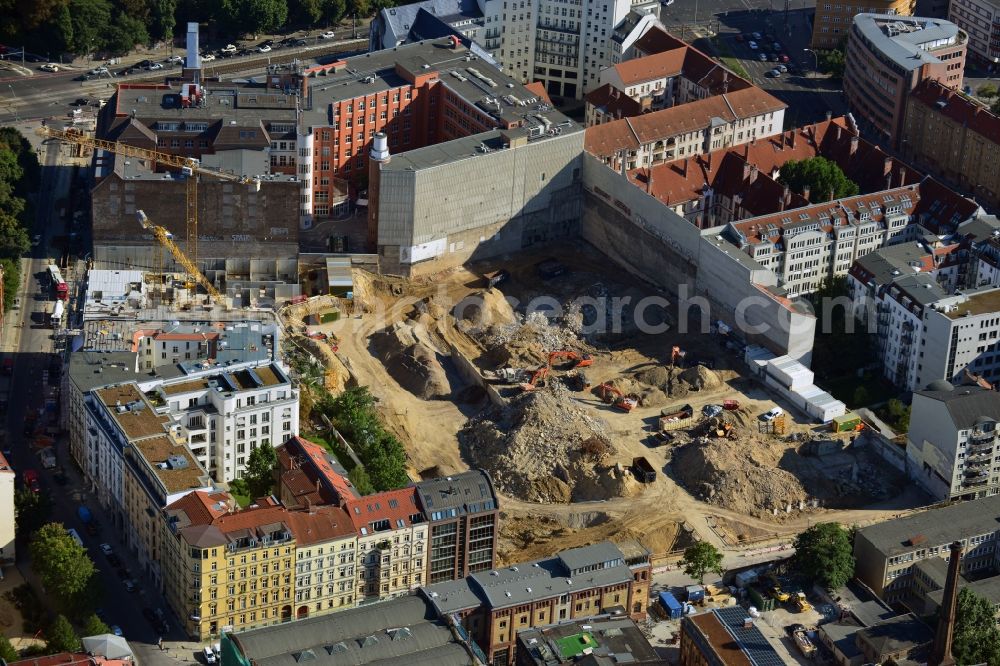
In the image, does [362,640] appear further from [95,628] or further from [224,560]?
[95,628]

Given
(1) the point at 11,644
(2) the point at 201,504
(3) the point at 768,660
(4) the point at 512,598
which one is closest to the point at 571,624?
(4) the point at 512,598

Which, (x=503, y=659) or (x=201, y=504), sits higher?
(x=201, y=504)

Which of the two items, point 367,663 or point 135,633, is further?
point 135,633

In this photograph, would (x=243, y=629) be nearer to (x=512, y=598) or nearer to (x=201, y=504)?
(x=201, y=504)

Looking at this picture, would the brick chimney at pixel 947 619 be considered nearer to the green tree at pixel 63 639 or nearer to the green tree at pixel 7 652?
the green tree at pixel 63 639

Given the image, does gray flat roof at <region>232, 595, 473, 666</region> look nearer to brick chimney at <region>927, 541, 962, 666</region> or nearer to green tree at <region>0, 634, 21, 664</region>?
green tree at <region>0, 634, 21, 664</region>

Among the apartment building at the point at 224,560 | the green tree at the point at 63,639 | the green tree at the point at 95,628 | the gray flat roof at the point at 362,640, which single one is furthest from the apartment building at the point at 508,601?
the green tree at the point at 63,639

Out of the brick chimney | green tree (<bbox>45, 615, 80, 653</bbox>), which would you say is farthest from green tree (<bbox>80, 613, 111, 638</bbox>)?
the brick chimney
